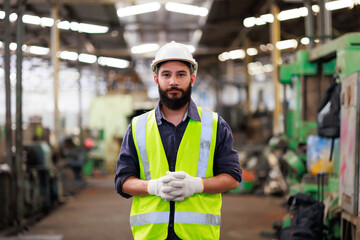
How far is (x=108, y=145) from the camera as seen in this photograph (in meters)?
17.7

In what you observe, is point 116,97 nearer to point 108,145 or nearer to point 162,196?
point 108,145

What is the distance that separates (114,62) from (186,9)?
914 centimetres

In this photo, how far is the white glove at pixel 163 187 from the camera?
237 centimetres

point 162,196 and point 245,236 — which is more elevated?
point 162,196

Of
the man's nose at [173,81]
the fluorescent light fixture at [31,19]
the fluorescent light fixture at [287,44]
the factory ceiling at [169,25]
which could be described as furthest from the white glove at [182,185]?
the fluorescent light fixture at [287,44]

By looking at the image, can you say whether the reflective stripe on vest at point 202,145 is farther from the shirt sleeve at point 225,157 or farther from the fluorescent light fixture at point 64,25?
the fluorescent light fixture at point 64,25

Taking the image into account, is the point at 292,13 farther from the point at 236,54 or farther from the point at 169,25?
the point at 236,54

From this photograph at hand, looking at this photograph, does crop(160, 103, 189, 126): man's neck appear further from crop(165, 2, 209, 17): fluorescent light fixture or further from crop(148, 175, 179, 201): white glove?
crop(165, 2, 209, 17): fluorescent light fixture

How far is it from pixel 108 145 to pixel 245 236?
37.7 ft

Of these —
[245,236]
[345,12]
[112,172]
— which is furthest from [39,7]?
[245,236]

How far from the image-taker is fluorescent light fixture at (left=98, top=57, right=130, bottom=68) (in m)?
23.8

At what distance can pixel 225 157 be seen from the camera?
2.60m

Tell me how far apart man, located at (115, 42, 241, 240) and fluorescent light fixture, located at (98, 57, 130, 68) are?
21428 mm

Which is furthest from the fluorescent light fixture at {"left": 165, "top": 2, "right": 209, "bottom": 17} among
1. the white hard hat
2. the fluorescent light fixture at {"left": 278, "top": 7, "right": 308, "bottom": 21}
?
the white hard hat
